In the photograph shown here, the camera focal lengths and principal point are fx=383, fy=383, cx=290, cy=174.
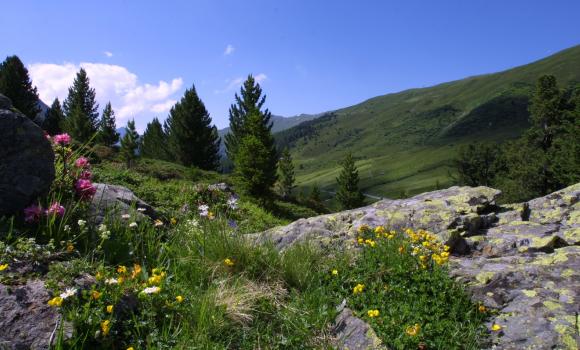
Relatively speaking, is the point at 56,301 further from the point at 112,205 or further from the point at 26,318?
the point at 112,205

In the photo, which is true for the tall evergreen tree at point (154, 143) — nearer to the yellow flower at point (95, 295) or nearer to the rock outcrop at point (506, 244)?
the rock outcrop at point (506, 244)

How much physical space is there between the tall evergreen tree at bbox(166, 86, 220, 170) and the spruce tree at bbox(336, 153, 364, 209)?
23.7 m

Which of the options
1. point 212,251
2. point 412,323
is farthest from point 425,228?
point 212,251

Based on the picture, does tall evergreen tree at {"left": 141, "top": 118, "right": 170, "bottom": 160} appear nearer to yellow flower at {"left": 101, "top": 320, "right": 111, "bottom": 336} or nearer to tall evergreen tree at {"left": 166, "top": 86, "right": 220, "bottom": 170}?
tall evergreen tree at {"left": 166, "top": 86, "right": 220, "bottom": 170}

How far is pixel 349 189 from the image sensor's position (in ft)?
224

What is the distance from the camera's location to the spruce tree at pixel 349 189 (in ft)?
220

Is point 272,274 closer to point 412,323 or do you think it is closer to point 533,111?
point 412,323

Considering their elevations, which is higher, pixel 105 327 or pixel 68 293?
pixel 68 293

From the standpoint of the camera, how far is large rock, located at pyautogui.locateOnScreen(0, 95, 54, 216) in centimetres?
420

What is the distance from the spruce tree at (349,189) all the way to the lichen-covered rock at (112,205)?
61.8 meters

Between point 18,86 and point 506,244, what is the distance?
232ft

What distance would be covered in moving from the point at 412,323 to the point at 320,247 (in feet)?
7.71

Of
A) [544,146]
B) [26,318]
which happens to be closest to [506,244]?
[26,318]

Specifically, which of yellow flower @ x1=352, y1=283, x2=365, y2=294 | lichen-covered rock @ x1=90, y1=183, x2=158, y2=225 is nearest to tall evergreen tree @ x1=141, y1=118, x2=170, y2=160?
lichen-covered rock @ x1=90, y1=183, x2=158, y2=225
